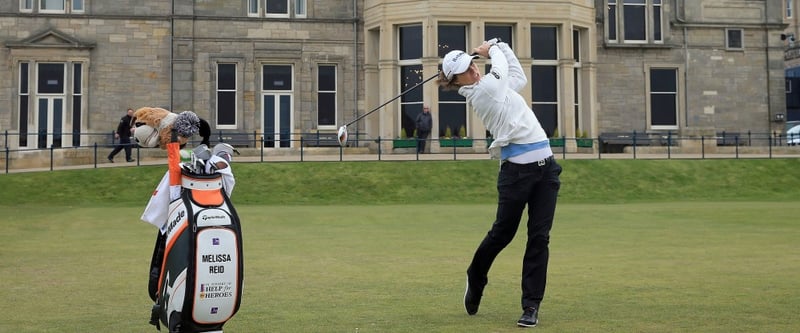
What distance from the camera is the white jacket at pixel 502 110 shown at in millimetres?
6504

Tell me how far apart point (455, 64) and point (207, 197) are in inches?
88.2

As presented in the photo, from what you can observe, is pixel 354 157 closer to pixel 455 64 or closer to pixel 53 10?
pixel 53 10

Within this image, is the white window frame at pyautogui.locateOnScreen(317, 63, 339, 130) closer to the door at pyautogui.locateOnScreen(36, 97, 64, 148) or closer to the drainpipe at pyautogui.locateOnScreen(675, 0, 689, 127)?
the door at pyautogui.locateOnScreen(36, 97, 64, 148)

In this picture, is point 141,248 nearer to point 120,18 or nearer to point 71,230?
point 71,230

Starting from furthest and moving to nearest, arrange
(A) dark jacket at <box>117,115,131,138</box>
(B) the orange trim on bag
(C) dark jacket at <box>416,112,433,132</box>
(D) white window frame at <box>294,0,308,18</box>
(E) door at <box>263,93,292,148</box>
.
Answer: (D) white window frame at <box>294,0,308,18</box>
(E) door at <box>263,93,292,148</box>
(C) dark jacket at <box>416,112,433,132</box>
(A) dark jacket at <box>117,115,131,138</box>
(B) the orange trim on bag

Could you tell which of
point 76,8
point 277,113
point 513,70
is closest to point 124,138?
point 277,113

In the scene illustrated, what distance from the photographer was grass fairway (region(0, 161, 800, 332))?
646 centimetres

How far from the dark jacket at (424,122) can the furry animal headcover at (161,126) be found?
26.1 meters

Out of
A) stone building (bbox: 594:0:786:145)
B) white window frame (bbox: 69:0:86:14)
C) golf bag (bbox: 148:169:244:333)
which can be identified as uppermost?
white window frame (bbox: 69:0:86:14)

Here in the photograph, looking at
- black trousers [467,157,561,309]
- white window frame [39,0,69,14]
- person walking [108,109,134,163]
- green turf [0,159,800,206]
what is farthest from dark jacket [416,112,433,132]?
black trousers [467,157,561,309]

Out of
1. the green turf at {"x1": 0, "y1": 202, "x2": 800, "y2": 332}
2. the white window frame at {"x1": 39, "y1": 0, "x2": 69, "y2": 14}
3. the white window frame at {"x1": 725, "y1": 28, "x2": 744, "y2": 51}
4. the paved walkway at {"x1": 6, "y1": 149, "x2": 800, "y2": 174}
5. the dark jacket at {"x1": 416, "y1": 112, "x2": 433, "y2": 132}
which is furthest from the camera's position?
the white window frame at {"x1": 725, "y1": 28, "x2": 744, "y2": 51}

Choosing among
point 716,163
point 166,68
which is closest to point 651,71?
point 716,163

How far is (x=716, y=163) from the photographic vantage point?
28172 mm

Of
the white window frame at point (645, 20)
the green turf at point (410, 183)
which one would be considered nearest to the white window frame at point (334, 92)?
the green turf at point (410, 183)
